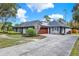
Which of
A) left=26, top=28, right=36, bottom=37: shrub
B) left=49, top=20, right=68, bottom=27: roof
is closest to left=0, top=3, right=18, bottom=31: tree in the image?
left=26, top=28, right=36, bottom=37: shrub

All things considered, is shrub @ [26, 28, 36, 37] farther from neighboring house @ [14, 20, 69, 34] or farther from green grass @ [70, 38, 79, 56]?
green grass @ [70, 38, 79, 56]

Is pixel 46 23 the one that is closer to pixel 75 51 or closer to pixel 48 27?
pixel 48 27

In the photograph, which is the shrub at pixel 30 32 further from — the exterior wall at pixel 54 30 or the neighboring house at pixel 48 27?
the exterior wall at pixel 54 30

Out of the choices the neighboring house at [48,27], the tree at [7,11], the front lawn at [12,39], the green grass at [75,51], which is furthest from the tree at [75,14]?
the tree at [7,11]

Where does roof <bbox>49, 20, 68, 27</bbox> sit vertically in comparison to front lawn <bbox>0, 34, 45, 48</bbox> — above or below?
above

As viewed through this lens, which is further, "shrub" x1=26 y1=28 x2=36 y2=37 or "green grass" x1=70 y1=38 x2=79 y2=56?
"shrub" x1=26 y1=28 x2=36 y2=37

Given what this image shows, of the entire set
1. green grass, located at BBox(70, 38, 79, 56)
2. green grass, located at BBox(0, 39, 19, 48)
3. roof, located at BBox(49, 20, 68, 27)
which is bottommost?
green grass, located at BBox(70, 38, 79, 56)

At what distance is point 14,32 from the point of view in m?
2.80

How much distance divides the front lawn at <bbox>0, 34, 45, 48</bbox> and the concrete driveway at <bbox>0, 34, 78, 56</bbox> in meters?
0.04

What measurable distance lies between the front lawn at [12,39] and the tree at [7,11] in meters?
0.11

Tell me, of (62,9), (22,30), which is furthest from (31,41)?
(62,9)

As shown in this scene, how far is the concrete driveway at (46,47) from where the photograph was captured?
106 inches

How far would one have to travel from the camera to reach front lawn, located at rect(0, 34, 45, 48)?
2736 millimetres

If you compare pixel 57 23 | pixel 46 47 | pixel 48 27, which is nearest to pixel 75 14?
pixel 57 23
